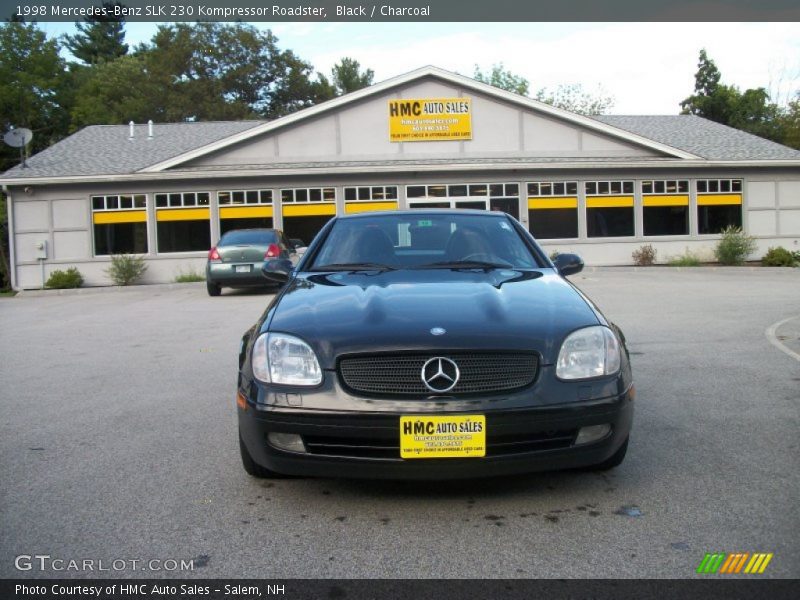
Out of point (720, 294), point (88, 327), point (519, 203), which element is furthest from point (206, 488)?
point (519, 203)

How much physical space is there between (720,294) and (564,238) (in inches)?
384

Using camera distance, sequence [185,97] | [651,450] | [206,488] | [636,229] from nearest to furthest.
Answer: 1. [206,488]
2. [651,450]
3. [636,229]
4. [185,97]

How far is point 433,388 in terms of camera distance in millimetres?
3523

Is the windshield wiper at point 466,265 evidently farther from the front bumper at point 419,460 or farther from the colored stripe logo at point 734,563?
the colored stripe logo at point 734,563

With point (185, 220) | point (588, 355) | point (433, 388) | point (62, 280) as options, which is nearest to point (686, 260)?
point (185, 220)

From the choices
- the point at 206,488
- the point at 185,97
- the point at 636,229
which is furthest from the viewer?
the point at 185,97

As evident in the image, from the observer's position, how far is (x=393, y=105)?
23641 mm

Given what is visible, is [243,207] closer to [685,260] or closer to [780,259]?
[685,260]

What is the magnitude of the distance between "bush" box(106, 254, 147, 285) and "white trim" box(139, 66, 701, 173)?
2.60 m

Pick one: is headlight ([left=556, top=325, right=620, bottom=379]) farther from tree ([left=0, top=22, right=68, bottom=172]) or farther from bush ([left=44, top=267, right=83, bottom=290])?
tree ([left=0, top=22, right=68, bottom=172])

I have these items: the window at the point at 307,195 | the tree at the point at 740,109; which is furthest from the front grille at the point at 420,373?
the tree at the point at 740,109

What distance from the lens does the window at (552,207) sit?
23875mm

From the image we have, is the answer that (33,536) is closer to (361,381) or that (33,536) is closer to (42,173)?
(361,381)

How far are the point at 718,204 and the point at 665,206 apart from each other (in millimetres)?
1781
